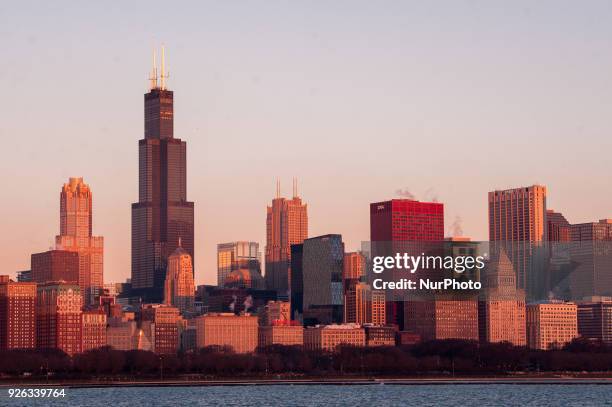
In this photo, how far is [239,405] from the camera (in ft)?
613

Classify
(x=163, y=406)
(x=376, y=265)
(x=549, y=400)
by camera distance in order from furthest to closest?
(x=549, y=400), (x=163, y=406), (x=376, y=265)

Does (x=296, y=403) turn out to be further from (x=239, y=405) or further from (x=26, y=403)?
(x=26, y=403)

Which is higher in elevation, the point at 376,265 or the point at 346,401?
the point at 376,265

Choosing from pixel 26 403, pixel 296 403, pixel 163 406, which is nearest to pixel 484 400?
pixel 296 403

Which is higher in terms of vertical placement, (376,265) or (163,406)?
(376,265)

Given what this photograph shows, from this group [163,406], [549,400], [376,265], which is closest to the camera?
[376,265]

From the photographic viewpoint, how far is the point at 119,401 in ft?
655

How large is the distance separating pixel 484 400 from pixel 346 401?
1620cm

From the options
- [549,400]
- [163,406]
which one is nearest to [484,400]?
[549,400]

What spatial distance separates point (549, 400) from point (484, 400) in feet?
25.5

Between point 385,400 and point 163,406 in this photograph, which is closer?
point 163,406

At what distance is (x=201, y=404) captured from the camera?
7466 inches

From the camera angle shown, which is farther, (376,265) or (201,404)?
(201,404)

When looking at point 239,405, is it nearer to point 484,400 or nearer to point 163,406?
point 163,406
